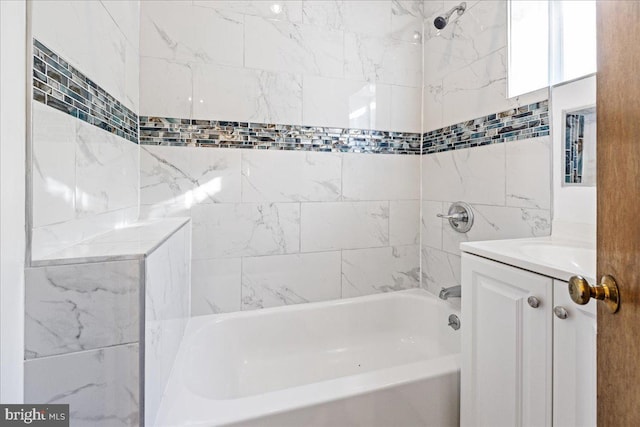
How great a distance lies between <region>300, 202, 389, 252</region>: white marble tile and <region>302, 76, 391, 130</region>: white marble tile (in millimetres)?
522

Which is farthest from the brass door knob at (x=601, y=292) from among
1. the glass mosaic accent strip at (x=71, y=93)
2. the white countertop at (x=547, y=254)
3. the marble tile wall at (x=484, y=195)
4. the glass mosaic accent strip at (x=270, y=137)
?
the glass mosaic accent strip at (x=270, y=137)

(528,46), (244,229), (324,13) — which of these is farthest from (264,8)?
(528,46)

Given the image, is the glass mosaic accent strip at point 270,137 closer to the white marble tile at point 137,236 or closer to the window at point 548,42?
the white marble tile at point 137,236

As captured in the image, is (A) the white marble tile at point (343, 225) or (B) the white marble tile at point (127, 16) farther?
(A) the white marble tile at point (343, 225)

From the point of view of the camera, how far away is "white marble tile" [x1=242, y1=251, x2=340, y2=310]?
1.86 meters

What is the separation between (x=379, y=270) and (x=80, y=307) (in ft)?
5.45

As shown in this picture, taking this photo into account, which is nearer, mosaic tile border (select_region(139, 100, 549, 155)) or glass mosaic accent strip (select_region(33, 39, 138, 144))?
glass mosaic accent strip (select_region(33, 39, 138, 144))

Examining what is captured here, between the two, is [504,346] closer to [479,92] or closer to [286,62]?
[479,92]

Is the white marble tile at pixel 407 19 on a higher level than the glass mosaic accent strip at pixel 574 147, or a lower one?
higher

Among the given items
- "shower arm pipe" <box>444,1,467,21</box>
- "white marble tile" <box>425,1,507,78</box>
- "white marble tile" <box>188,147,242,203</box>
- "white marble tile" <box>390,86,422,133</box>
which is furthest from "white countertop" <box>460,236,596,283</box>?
"shower arm pipe" <box>444,1,467,21</box>

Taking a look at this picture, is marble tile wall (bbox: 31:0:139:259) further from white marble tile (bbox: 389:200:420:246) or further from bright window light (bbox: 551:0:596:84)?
bright window light (bbox: 551:0:596:84)

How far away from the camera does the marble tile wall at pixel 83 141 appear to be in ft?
2.68

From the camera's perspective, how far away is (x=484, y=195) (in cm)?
169

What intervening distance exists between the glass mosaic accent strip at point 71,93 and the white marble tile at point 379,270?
4.65 ft
